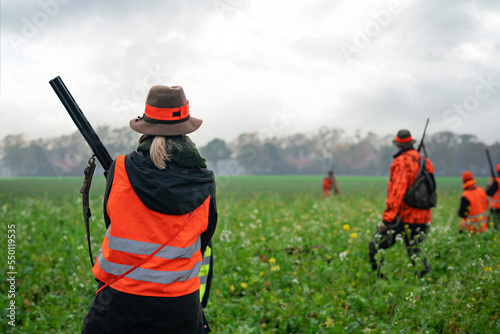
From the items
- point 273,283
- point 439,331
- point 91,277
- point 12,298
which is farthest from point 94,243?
point 439,331

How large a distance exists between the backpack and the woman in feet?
11.9

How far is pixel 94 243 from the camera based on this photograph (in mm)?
6270

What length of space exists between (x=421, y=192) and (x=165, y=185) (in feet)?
13.1

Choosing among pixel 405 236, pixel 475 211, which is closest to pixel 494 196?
pixel 475 211

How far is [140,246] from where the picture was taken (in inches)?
Answer: 81.4

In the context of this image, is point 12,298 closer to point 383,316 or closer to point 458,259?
point 383,316

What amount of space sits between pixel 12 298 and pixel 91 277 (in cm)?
89

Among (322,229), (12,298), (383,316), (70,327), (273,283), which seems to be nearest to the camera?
(70,327)

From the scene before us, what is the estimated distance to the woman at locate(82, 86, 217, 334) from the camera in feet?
6.72

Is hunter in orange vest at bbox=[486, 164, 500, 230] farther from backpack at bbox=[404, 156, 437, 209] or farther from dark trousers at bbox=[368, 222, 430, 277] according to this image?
backpack at bbox=[404, 156, 437, 209]

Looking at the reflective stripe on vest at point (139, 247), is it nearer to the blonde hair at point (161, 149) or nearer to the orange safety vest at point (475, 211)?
the blonde hair at point (161, 149)

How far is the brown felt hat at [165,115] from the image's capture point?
2201mm

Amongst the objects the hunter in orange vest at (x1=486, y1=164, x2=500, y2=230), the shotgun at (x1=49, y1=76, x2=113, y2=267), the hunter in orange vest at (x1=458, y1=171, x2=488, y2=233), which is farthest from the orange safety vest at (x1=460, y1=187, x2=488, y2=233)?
the shotgun at (x1=49, y1=76, x2=113, y2=267)

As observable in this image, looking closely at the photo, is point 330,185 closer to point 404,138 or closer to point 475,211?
point 475,211
